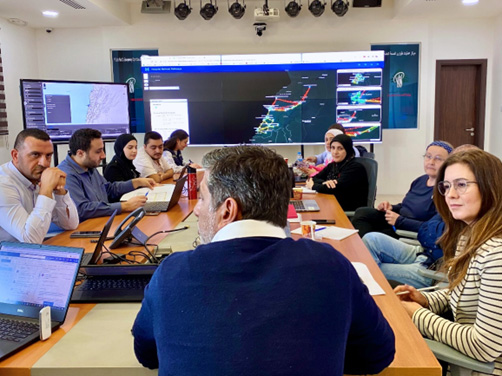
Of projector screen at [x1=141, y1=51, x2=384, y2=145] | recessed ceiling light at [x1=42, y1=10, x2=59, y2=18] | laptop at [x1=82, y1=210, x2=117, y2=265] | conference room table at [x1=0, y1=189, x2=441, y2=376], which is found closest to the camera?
conference room table at [x1=0, y1=189, x2=441, y2=376]

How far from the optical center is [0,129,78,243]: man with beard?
2.12 metres

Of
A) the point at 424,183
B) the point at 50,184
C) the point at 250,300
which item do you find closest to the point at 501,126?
the point at 424,183

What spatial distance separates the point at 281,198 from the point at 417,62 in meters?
6.28

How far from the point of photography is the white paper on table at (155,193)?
3.24 meters

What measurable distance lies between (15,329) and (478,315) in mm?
1352

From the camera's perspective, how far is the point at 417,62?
6.53 metres

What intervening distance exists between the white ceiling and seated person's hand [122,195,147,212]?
340 cm

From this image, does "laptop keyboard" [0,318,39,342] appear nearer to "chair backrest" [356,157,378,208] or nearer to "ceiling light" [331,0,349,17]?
"chair backrest" [356,157,378,208]

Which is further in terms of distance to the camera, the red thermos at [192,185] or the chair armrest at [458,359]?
the red thermos at [192,185]

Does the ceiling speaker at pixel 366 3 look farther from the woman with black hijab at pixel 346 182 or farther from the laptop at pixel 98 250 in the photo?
the laptop at pixel 98 250

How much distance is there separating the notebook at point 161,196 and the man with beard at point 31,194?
63cm

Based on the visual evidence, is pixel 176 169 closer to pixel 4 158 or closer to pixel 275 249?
pixel 4 158

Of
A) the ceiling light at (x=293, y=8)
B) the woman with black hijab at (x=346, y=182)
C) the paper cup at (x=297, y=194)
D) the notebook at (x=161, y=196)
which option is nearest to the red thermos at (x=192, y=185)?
the notebook at (x=161, y=196)

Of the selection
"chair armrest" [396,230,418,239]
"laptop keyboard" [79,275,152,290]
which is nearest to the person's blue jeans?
"chair armrest" [396,230,418,239]
